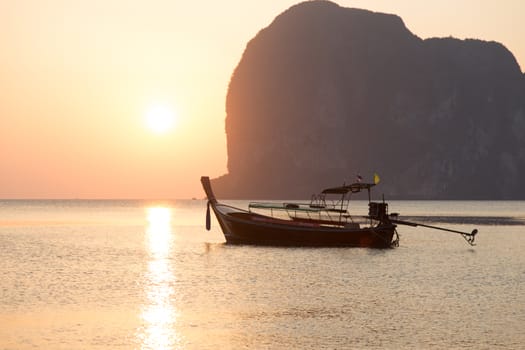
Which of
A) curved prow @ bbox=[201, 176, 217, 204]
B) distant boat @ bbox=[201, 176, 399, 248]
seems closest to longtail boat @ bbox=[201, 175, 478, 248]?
distant boat @ bbox=[201, 176, 399, 248]

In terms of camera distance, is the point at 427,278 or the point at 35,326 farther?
the point at 427,278

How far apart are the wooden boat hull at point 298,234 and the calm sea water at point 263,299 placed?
926mm

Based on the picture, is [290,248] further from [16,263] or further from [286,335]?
[286,335]

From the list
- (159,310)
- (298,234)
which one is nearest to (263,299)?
(159,310)

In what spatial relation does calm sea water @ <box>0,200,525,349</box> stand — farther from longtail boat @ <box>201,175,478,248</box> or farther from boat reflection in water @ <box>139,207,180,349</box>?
longtail boat @ <box>201,175,478,248</box>

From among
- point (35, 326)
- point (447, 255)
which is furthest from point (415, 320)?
point (447, 255)

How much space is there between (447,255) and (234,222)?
17102 mm

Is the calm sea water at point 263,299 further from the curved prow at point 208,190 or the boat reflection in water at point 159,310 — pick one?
the curved prow at point 208,190

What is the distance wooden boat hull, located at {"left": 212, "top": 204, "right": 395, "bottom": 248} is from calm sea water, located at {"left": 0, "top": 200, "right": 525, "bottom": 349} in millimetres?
926

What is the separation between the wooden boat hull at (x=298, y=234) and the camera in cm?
6022

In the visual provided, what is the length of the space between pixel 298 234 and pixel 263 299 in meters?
27.4

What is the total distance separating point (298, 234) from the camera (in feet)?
200

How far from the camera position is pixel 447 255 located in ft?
195

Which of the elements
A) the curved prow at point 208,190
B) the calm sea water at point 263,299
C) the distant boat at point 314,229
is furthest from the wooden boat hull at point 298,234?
the curved prow at point 208,190
